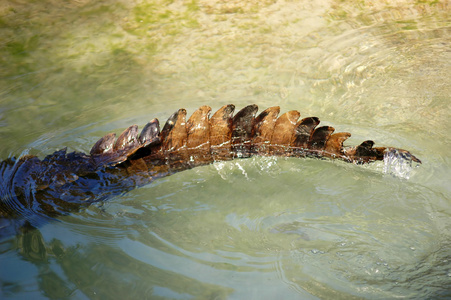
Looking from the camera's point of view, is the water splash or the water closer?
the water

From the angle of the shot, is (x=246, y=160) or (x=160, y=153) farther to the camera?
(x=246, y=160)

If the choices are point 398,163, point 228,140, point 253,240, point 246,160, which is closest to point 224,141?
point 228,140

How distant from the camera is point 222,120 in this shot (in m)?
2.24

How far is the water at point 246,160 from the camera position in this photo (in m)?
1.84

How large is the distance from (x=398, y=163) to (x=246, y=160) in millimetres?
881

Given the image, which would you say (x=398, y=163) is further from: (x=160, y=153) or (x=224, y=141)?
(x=160, y=153)

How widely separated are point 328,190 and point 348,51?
1843 millimetres

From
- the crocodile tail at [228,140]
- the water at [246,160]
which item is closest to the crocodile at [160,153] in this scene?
the crocodile tail at [228,140]

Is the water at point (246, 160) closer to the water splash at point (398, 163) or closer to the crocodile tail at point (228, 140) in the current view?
the water splash at point (398, 163)

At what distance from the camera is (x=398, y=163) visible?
225 centimetres

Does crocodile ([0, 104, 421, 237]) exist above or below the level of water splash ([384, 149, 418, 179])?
above

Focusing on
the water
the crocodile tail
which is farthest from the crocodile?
the water

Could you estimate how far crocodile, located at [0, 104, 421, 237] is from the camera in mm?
2139

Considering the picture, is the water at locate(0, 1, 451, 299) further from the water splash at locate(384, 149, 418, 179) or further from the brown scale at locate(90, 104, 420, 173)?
the brown scale at locate(90, 104, 420, 173)
